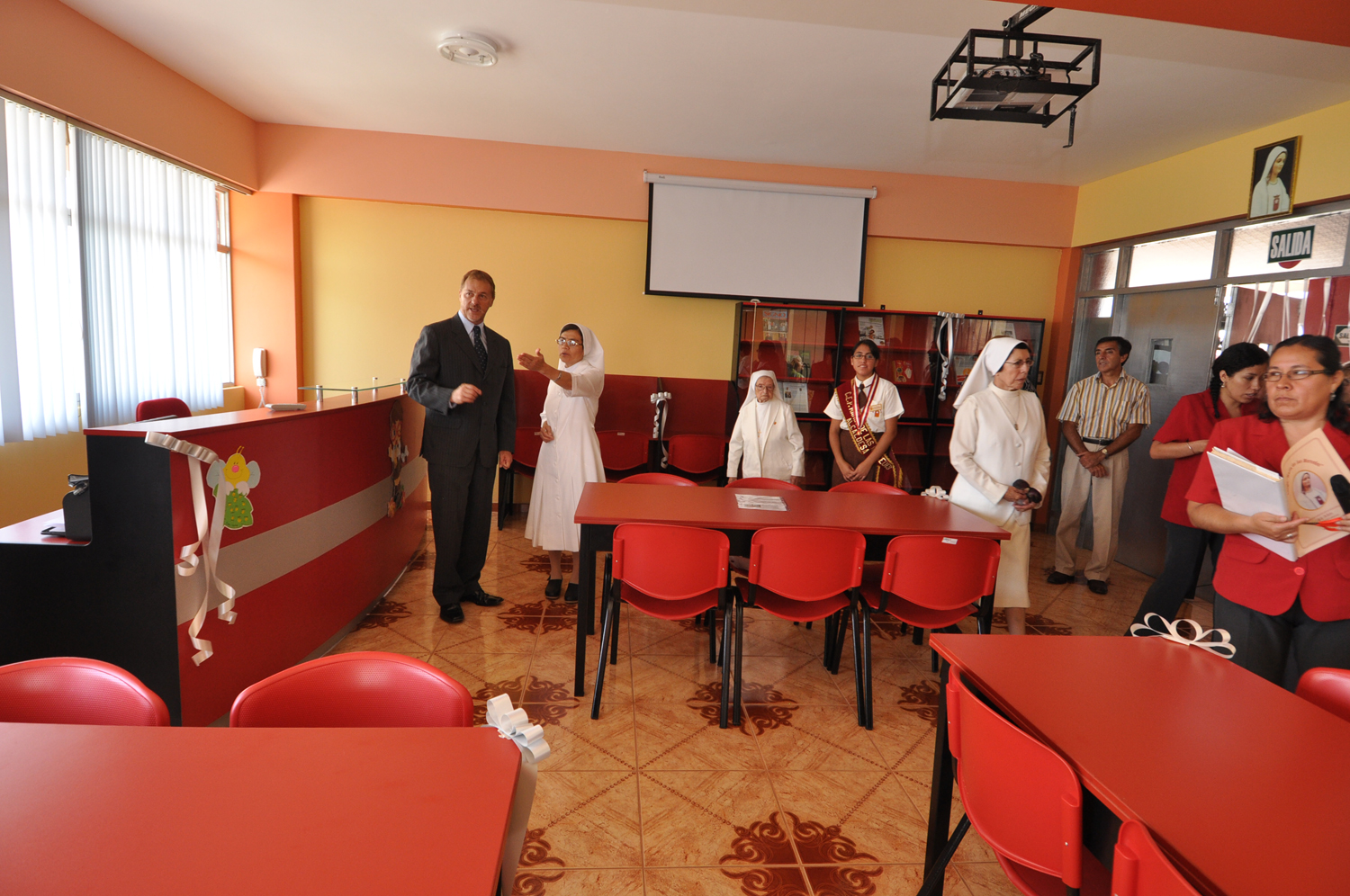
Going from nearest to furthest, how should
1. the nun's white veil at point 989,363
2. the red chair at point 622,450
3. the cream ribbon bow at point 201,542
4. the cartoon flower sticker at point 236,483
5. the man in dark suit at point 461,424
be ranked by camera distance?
1. the cream ribbon bow at point 201,542
2. the cartoon flower sticker at point 236,483
3. the nun's white veil at point 989,363
4. the man in dark suit at point 461,424
5. the red chair at point 622,450

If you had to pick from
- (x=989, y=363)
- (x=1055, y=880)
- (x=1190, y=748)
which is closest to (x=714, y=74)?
(x=989, y=363)

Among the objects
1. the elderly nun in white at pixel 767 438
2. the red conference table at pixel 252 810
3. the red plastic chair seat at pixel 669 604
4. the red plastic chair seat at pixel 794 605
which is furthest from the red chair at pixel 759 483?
the red conference table at pixel 252 810

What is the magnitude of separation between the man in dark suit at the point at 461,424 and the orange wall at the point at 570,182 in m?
2.55

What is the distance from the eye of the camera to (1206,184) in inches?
200

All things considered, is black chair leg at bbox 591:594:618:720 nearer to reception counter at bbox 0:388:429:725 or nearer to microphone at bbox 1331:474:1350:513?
reception counter at bbox 0:388:429:725

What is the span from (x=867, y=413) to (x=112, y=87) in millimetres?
5185

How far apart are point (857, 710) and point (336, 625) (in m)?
2.52

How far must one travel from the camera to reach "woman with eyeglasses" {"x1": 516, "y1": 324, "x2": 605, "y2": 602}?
4.16 metres

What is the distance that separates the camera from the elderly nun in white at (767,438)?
182 inches

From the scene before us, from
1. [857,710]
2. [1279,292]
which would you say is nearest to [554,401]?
[857,710]

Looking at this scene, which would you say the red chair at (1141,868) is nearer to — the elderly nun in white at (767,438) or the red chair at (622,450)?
the elderly nun in white at (767,438)

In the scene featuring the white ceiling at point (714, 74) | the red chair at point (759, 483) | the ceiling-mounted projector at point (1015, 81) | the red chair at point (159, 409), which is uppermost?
the white ceiling at point (714, 74)

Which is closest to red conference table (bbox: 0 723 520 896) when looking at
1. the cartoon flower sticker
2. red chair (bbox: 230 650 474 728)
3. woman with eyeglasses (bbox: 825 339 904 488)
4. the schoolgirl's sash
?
red chair (bbox: 230 650 474 728)

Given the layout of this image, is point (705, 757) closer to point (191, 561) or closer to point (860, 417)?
point (191, 561)
